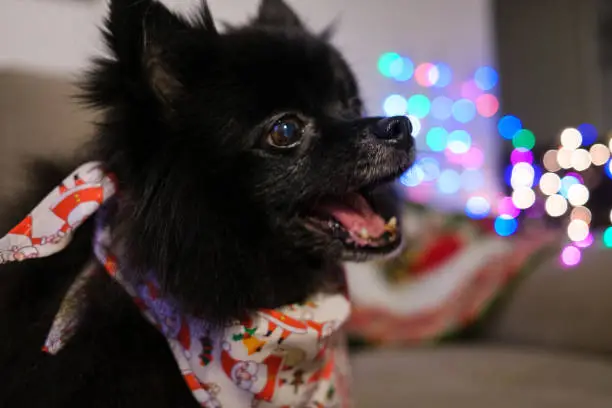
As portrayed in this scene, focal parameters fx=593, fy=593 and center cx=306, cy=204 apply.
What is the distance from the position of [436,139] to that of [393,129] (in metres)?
3.23

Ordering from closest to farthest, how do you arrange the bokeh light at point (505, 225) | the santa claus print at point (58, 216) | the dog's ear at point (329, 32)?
the santa claus print at point (58, 216) → the dog's ear at point (329, 32) → the bokeh light at point (505, 225)

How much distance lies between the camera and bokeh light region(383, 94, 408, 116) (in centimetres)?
387

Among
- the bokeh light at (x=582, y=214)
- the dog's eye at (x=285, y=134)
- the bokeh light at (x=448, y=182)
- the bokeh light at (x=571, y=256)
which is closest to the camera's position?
the dog's eye at (x=285, y=134)

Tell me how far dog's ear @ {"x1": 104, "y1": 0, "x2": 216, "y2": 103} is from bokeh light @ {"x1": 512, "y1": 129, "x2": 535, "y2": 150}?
3.90 m

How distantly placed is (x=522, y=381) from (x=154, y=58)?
4.05ft

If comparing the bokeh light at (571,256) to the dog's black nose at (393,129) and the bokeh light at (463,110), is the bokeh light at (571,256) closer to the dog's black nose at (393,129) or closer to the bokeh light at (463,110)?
the dog's black nose at (393,129)

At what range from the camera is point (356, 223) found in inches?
44.6

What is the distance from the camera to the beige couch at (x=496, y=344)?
1439 mm

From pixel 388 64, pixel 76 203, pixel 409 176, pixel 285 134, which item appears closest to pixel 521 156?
pixel 388 64

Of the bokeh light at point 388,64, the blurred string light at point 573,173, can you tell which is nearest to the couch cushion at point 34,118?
the bokeh light at point 388,64

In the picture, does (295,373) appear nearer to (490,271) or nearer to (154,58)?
(154,58)

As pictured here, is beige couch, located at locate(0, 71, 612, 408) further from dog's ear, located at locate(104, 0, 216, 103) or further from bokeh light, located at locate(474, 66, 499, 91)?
bokeh light, located at locate(474, 66, 499, 91)

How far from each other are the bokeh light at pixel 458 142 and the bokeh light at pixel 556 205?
67 centimetres

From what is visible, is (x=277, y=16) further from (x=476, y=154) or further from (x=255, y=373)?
(x=476, y=154)
